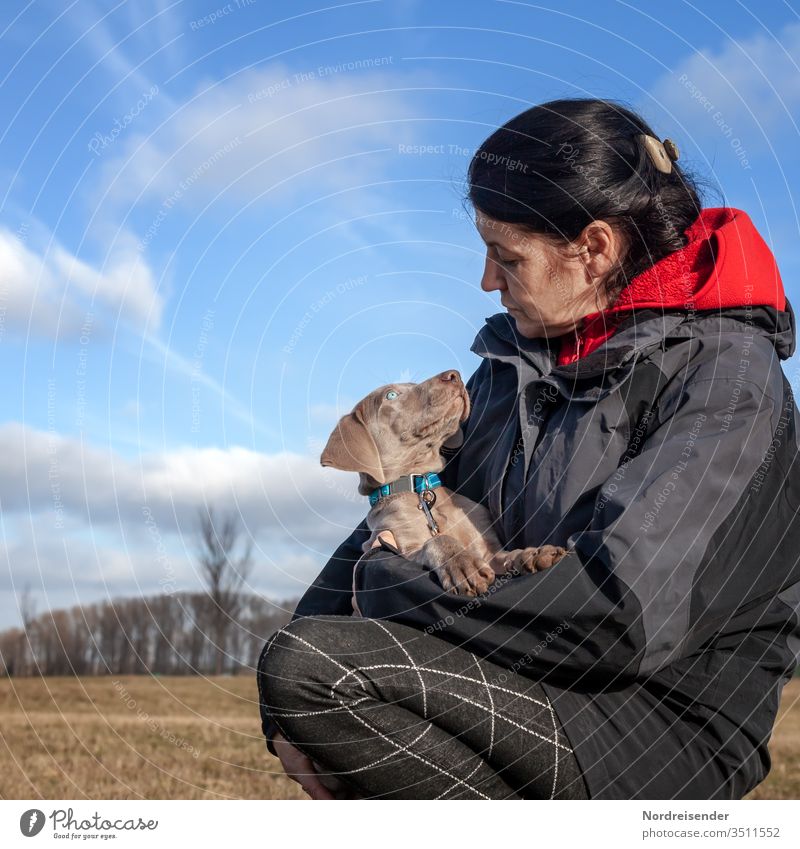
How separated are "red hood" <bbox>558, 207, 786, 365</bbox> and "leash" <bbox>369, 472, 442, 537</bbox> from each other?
1.09m

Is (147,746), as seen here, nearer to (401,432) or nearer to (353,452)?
(353,452)

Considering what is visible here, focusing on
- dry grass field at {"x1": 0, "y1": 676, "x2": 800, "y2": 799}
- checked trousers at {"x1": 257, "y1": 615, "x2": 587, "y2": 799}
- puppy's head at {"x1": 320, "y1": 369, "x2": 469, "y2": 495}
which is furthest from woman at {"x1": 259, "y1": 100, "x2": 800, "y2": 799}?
dry grass field at {"x1": 0, "y1": 676, "x2": 800, "y2": 799}

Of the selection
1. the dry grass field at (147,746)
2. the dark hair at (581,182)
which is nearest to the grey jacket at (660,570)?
the dark hair at (581,182)

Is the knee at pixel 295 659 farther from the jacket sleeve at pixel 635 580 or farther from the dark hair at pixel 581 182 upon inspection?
the dark hair at pixel 581 182

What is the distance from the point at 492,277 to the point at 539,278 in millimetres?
293

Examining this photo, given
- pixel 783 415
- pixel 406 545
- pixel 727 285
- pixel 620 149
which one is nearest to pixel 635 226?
pixel 620 149

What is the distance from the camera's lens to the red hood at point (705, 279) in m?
4.76

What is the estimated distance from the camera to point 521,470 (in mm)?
5020

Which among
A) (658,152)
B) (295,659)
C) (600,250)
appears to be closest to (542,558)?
(295,659)

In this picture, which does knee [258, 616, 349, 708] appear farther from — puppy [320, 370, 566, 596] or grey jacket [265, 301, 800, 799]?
puppy [320, 370, 566, 596]

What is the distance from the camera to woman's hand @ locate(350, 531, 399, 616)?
193 inches

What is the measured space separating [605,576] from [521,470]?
1.23 m

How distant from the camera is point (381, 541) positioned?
516 centimetres
